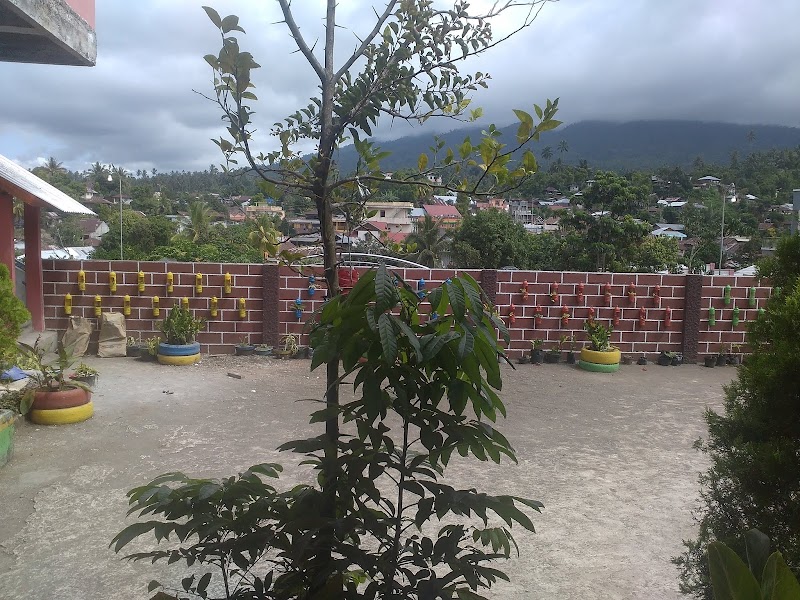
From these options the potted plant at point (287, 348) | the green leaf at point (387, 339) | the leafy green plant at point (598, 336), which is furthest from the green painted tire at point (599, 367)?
the green leaf at point (387, 339)

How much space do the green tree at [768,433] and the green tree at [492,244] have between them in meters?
29.9

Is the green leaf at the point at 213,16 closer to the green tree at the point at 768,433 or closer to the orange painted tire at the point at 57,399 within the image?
the green tree at the point at 768,433

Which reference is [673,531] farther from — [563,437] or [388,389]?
[388,389]

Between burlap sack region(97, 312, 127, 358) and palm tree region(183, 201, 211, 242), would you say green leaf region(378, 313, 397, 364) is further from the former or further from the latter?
palm tree region(183, 201, 211, 242)

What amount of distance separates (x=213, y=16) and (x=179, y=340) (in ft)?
24.9

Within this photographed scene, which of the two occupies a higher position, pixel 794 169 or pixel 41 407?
pixel 794 169

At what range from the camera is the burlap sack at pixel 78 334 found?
8.34 m

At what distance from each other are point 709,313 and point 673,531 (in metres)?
6.86

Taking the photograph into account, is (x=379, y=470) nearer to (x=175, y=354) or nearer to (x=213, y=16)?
(x=213, y=16)

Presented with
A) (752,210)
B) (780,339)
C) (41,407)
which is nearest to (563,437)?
(780,339)

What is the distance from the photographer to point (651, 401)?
7.75 meters

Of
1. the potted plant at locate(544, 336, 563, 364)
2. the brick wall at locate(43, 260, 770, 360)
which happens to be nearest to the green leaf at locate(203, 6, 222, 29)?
the brick wall at locate(43, 260, 770, 360)

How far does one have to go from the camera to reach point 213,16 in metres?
1.65

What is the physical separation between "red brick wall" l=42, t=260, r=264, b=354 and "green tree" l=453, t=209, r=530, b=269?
2358 centimetres
